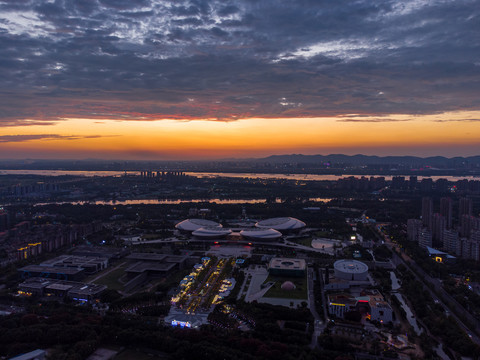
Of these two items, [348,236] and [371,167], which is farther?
[371,167]

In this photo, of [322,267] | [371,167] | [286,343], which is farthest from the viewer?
[371,167]

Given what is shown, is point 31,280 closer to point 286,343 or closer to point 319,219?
point 286,343

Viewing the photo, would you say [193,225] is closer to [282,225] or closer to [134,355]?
[282,225]

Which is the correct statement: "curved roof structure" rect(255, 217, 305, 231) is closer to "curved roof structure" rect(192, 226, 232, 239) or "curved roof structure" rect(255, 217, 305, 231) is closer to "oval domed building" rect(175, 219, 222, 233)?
"curved roof structure" rect(192, 226, 232, 239)

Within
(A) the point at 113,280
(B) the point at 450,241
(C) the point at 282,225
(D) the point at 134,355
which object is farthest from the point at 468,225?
(D) the point at 134,355

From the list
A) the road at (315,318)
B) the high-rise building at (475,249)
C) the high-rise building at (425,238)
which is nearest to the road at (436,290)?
the high-rise building at (425,238)

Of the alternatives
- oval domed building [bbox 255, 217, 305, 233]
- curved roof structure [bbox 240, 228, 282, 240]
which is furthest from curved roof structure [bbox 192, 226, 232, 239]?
oval domed building [bbox 255, 217, 305, 233]

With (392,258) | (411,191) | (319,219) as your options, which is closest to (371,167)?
(411,191)
